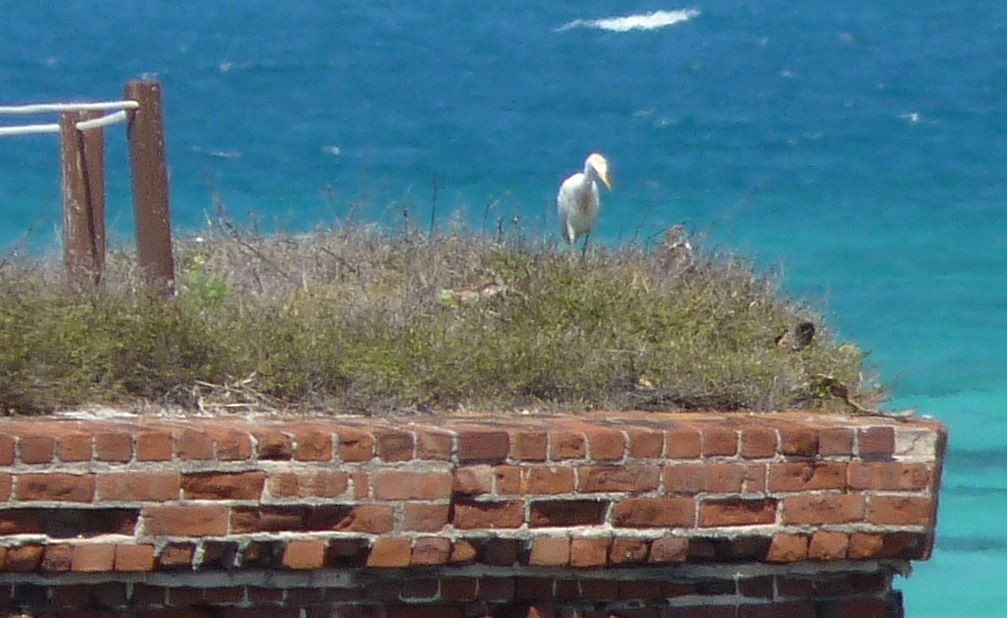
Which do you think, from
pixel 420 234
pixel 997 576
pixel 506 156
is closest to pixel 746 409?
pixel 420 234

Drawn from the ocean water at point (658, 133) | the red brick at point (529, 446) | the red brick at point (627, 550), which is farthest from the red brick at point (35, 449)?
the ocean water at point (658, 133)

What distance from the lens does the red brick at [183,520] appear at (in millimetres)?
4453

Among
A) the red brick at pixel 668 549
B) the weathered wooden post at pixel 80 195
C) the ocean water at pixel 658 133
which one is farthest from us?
the ocean water at pixel 658 133

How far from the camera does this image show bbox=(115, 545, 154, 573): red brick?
175 inches

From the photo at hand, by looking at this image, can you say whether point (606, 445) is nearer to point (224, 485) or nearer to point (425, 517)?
point (425, 517)

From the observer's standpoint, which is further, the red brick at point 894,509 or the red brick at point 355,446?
the red brick at point 894,509

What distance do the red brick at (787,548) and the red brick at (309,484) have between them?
1.19m

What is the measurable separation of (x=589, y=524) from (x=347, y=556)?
65 centimetres

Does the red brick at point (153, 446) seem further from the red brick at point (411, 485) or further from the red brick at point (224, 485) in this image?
the red brick at point (411, 485)

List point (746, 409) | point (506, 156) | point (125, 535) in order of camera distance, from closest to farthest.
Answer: point (125, 535), point (746, 409), point (506, 156)

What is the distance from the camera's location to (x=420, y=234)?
7996 mm

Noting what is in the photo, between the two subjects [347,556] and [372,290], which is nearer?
[347,556]

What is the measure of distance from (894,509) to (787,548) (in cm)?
32

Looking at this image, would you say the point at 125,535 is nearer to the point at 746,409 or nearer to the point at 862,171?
the point at 746,409
